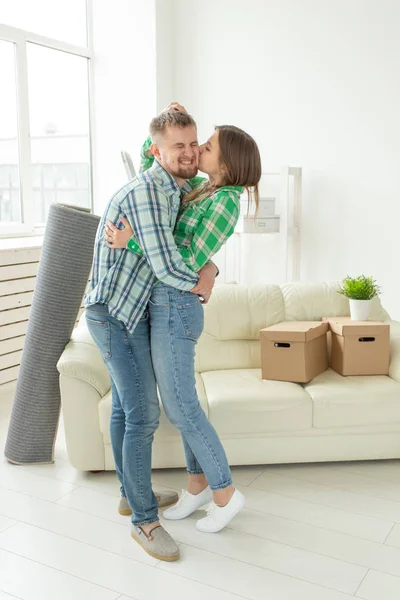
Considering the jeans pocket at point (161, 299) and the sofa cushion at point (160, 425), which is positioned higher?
the jeans pocket at point (161, 299)

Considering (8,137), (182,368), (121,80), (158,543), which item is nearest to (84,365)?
(182,368)

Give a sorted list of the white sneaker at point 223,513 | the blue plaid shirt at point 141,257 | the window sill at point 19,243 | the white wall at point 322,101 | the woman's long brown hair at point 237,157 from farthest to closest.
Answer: the white wall at point 322,101, the window sill at point 19,243, the white sneaker at point 223,513, the woman's long brown hair at point 237,157, the blue plaid shirt at point 141,257

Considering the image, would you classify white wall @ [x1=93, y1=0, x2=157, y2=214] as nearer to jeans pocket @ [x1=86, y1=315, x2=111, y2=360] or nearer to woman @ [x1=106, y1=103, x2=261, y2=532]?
woman @ [x1=106, y1=103, x2=261, y2=532]

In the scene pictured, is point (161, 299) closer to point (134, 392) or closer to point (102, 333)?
point (102, 333)

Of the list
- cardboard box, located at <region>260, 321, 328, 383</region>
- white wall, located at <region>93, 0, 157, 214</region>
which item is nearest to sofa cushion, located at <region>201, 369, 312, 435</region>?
cardboard box, located at <region>260, 321, 328, 383</region>

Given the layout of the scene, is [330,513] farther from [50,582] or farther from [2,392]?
[2,392]

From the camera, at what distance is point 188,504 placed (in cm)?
243

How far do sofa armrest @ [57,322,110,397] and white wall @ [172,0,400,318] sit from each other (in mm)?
2714

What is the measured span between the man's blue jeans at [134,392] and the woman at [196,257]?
5 centimetres

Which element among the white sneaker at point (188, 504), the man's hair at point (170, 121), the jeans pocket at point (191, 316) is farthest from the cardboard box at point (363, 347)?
the man's hair at point (170, 121)

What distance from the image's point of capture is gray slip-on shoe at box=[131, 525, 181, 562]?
2162mm

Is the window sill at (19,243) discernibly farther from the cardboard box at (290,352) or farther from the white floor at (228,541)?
the cardboard box at (290,352)

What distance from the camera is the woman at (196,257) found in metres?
2.08

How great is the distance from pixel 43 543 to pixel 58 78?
402cm
